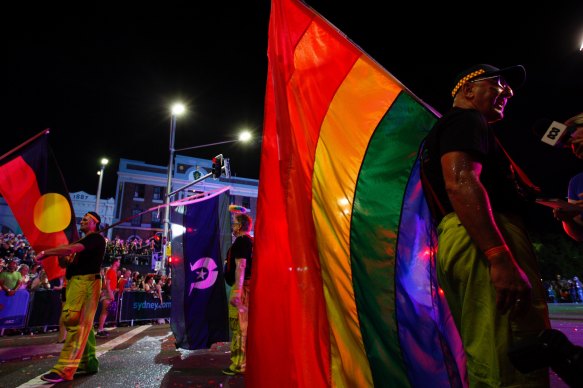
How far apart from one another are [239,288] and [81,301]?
2.20 meters

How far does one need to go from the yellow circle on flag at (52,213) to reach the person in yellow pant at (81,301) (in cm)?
130

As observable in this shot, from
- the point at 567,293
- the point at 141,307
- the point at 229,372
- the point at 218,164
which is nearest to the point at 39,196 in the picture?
the point at 229,372

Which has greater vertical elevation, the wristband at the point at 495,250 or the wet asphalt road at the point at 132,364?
the wristband at the point at 495,250

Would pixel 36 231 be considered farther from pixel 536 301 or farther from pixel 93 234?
pixel 536 301

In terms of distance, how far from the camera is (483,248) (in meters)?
1.56

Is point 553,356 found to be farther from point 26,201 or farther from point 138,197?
point 138,197

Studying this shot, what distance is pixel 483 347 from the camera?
1.57 m

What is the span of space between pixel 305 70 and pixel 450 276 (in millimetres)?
1829

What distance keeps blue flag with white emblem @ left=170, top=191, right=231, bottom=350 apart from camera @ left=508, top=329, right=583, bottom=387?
6418 millimetres

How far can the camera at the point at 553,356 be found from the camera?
3.04ft

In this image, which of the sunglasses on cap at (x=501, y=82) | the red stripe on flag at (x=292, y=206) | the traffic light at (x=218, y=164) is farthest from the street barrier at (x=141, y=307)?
the sunglasses on cap at (x=501, y=82)

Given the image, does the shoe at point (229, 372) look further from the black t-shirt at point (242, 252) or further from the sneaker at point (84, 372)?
the sneaker at point (84, 372)

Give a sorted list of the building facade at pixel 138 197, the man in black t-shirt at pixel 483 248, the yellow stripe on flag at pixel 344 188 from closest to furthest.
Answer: the man in black t-shirt at pixel 483 248, the yellow stripe on flag at pixel 344 188, the building facade at pixel 138 197

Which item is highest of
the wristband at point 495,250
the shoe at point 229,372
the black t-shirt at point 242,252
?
the black t-shirt at point 242,252
